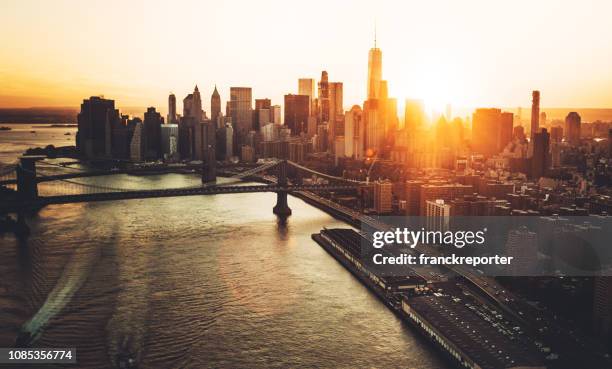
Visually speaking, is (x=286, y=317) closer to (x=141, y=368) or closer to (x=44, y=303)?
(x=141, y=368)

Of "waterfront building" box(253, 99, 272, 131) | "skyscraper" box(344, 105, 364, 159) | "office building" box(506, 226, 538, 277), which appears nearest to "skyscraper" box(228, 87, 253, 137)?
"waterfront building" box(253, 99, 272, 131)

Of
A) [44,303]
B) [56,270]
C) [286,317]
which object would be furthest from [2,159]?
[286,317]

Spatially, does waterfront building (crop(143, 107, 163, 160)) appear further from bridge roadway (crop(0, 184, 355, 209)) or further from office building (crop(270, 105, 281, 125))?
bridge roadway (crop(0, 184, 355, 209))

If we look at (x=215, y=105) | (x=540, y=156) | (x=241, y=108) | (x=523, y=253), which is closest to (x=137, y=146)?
(x=215, y=105)

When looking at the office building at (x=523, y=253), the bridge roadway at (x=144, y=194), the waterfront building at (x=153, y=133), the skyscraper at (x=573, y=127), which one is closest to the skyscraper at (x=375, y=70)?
the skyscraper at (x=573, y=127)

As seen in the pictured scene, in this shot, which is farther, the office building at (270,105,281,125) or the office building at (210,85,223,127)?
the office building at (270,105,281,125)

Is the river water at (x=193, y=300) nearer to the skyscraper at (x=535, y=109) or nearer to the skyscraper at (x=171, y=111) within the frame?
the skyscraper at (x=535, y=109)

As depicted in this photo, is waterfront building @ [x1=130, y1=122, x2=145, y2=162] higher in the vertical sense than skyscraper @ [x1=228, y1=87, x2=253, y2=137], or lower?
lower
